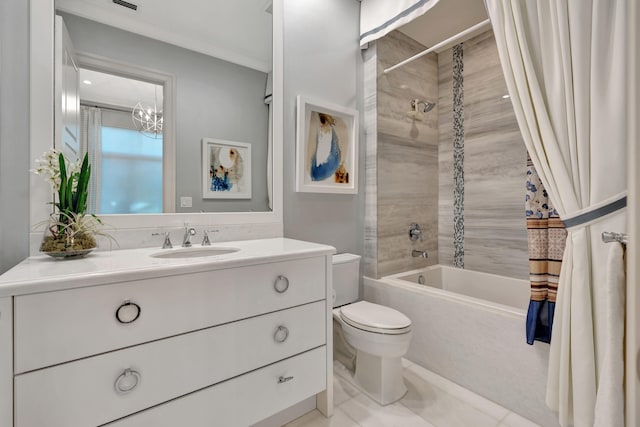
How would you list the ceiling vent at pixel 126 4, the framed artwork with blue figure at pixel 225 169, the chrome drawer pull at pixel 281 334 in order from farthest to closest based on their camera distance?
the framed artwork with blue figure at pixel 225 169 < the ceiling vent at pixel 126 4 < the chrome drawer pull at pixel 281 334

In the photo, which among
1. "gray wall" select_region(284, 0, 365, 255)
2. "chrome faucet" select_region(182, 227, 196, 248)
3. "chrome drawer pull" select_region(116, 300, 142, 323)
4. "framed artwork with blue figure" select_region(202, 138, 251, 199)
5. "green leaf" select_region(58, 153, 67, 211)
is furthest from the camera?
"gray wall" select_region(284, 0, 365, 255)

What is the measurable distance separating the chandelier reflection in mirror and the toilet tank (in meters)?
1.29

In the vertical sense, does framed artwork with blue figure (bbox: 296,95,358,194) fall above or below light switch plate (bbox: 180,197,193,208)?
above

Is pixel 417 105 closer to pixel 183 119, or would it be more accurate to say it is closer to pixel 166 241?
pixel 183 119

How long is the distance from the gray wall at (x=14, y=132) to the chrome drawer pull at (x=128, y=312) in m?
0.66

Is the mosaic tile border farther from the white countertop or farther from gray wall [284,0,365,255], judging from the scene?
the white countertop

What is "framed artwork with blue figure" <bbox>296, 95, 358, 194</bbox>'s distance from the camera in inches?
76.6

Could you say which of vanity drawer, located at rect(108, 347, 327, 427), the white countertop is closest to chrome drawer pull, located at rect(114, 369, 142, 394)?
vanity drawer, located at rect(108, 347, 327, 427)

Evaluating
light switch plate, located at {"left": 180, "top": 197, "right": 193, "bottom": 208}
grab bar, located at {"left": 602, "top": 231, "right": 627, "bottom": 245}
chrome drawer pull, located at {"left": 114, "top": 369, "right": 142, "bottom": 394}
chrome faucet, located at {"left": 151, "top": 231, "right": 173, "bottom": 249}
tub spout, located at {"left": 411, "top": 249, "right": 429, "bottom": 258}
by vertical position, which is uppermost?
light switch plate, located at {"left": 180, "top": 197, "right": 193, "bottom": 208}

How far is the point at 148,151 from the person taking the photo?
147 cm

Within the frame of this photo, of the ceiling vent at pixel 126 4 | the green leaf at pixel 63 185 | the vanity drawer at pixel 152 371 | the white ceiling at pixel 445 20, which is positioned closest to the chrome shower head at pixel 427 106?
the white ceiling at pixel 445 20

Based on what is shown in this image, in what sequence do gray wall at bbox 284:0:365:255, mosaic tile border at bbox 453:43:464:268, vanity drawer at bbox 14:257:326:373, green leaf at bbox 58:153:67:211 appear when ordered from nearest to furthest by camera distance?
1. vanity drawer at bbox 14:257:326:373
2. green leaf at bbox 58:153:67:211
3. gray wall at bbox 284:0:365:255
4. mosaic tile border at bbox 453:43:464:268

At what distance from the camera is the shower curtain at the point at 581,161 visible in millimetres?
1052

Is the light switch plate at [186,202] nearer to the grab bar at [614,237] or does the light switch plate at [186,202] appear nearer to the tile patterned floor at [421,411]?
the tile patterned floor at [421,411]
